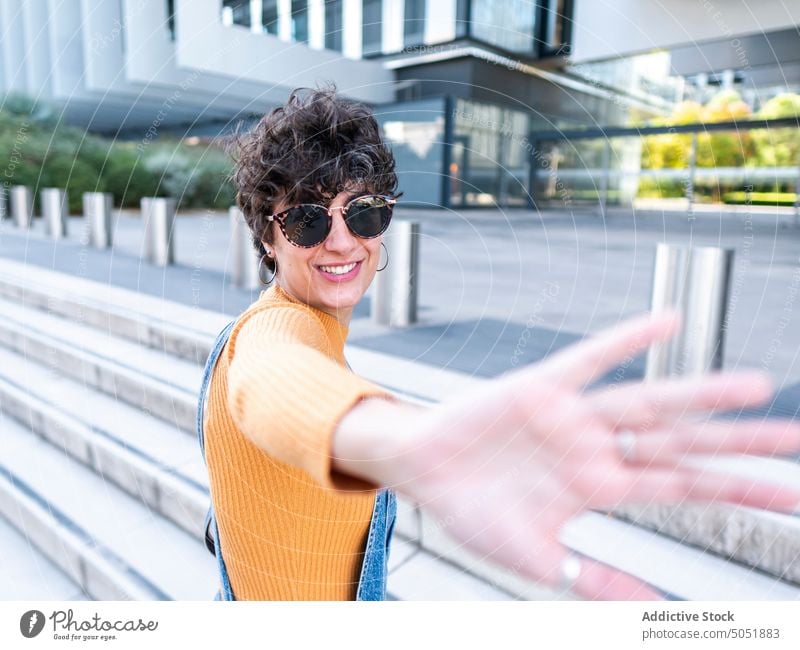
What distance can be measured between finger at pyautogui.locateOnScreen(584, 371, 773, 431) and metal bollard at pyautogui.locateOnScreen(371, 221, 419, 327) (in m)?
2.99

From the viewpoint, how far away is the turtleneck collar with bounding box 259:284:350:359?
2.48ft

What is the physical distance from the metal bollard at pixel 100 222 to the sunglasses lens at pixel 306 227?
5.83 meters

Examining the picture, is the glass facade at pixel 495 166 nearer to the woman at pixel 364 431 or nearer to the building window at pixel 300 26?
the building window at pixel 300 26

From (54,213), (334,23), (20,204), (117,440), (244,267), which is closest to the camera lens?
(334,23)

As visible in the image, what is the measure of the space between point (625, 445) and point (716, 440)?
0.09 metres

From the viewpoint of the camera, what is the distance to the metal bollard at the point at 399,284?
3.40 meters

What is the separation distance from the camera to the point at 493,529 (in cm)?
40

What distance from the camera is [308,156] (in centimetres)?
83

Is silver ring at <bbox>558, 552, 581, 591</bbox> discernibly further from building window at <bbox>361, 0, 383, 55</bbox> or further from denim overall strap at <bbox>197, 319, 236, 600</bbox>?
building window at <bbox>361, 0, 383, 55</bbox>

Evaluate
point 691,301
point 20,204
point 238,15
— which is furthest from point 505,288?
point 20,204

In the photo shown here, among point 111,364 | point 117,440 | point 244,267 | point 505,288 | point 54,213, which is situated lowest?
point 117,440

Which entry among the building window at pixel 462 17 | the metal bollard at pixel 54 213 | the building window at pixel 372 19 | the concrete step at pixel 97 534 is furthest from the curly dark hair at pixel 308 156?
the metal bollard at pixel 54 213

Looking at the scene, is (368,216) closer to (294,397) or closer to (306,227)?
(306,227)

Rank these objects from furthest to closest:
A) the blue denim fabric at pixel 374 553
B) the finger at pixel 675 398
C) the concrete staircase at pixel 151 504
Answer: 1. the concrete staircase at pixel 151 504
2. the blue denim fabric at pixel 374 553
3. the finger at pixel 675 398
